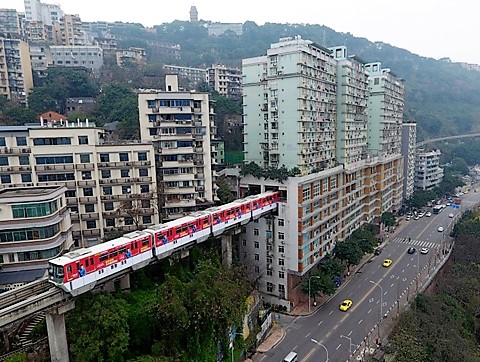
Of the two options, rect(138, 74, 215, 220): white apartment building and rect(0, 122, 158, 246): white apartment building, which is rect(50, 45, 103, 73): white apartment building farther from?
rect(0, 122, 158, 246): white apartment building

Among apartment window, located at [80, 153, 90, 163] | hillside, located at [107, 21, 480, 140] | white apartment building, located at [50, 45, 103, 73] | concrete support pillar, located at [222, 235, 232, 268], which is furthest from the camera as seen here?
hillside, located at [107, 21, 480, 140]

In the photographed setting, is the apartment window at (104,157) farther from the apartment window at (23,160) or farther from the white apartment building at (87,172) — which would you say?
the apartment window at (23,160)

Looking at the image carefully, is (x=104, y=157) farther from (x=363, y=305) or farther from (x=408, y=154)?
(x=408, y=154)

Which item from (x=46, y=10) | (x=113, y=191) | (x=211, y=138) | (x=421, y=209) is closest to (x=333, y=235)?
(x=211, y=138)

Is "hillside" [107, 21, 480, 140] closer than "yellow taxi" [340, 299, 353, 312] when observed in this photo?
No

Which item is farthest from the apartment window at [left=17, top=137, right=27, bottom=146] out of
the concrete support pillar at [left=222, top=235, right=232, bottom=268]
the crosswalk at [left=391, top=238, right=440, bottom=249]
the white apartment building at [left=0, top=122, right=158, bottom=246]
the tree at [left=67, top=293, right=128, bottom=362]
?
the crosswalk at [left=391, top=238, right=440, bottom=249]

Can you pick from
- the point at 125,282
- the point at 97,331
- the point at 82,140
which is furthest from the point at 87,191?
the point at 97,331
